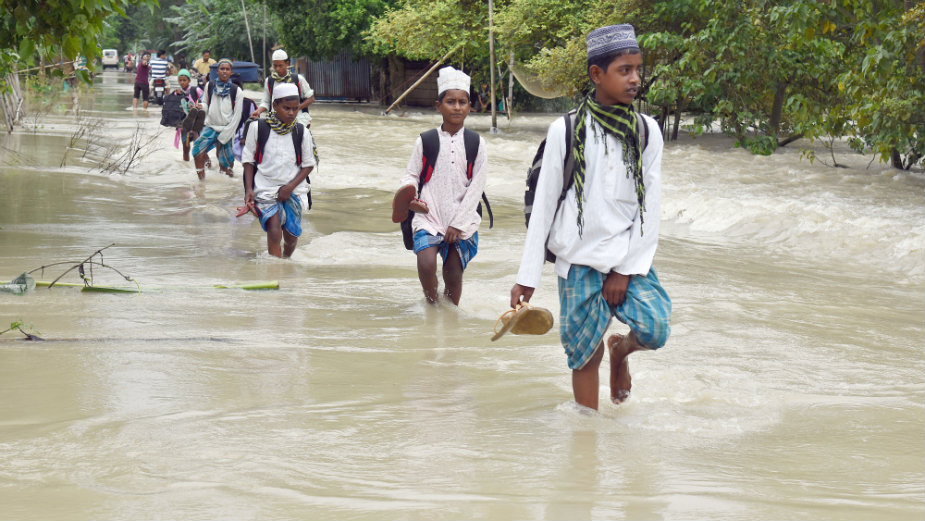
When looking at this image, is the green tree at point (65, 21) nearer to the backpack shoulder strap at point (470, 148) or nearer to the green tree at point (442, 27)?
the backpack shoulder strap at point (470, 148)

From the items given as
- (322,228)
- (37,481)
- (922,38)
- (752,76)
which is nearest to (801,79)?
(752,76)

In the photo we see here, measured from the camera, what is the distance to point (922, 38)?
449 inches

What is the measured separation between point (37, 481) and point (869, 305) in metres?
6.16

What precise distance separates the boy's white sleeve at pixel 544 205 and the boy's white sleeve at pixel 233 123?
9332 millimetres

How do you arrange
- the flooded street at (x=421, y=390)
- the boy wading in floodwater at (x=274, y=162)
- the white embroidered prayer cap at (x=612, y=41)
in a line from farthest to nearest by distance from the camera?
the boy wading in floodwater at (x=274, y=162) → the white embroidered prayer cap at (x=612, y=41) → the flooded street at (x=421, y=390)

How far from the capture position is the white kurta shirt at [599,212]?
418 centimetres

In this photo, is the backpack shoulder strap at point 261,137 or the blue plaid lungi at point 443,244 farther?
the backpack shoulder strap at point 261,137

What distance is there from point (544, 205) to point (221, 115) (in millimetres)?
10175

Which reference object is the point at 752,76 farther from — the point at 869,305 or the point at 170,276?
the point at 170,276

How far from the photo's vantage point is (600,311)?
4.24 m

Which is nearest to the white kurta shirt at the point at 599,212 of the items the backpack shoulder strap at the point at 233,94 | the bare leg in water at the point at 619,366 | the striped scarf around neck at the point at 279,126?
the bare leg in water at the point at 619,366

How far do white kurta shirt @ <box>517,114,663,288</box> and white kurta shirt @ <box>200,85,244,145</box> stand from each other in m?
9.67

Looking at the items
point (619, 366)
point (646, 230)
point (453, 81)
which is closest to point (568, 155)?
point (646, 230)

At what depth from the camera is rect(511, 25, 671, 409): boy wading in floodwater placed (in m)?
4.16
